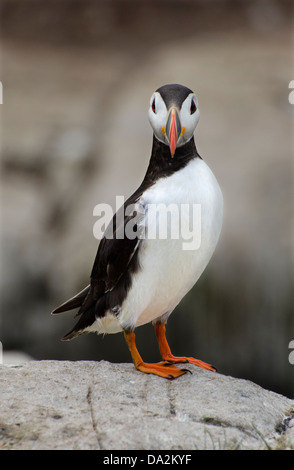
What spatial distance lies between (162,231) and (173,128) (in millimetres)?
411

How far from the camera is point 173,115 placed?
8.41ft

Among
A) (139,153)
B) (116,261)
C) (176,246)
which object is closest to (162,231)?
(176,246)

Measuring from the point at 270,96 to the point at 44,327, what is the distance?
3562mm

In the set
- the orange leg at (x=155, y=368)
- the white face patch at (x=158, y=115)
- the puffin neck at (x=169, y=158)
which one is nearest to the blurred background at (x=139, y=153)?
the orange leg at (x=155, y=368)

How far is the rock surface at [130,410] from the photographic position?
2.32m

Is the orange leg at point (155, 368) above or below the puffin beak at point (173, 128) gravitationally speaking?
below

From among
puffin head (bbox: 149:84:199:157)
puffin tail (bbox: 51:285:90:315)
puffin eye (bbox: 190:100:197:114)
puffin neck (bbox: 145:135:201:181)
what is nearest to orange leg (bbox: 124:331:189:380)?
puffin tail (bbox: 51:285:90:315)

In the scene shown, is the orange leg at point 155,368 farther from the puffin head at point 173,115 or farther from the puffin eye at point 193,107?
the puffin eye at point 193,107

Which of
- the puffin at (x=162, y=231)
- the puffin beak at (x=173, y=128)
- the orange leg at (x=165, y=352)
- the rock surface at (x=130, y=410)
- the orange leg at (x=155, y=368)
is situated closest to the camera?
the rock surface at (x=130, y=410)

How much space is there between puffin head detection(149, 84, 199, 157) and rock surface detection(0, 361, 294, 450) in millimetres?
963

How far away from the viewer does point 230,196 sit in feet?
18.7

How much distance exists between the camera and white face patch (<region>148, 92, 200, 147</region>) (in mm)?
2617

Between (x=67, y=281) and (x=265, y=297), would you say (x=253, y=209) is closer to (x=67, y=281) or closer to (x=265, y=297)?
(x=265, y=297)

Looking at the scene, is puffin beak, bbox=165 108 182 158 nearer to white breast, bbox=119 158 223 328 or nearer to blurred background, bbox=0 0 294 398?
white breast, bbox=119 158 223 328
